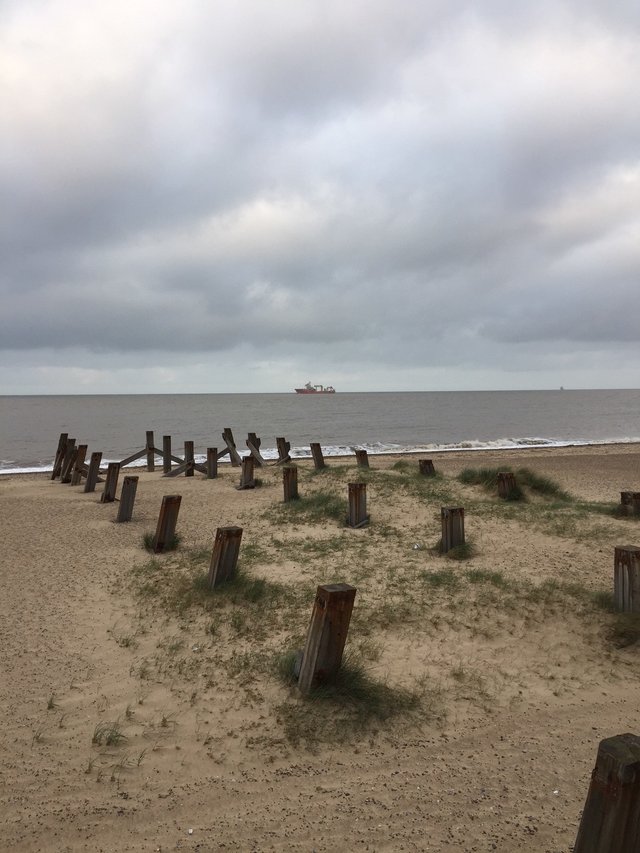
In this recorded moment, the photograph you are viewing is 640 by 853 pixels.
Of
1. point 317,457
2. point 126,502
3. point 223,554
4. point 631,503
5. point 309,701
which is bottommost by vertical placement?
point 309,701

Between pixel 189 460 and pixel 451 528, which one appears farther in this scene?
pixel 189 460

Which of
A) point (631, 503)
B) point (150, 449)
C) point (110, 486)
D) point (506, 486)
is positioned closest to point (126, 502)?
point (110, 486)

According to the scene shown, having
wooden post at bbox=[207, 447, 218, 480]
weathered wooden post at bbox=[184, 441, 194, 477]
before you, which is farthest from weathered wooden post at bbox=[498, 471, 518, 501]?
weathered wooden post at bbox=[184, 441, 194, 477]

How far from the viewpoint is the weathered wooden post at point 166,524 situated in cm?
879

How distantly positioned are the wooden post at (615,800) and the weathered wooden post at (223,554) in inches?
189

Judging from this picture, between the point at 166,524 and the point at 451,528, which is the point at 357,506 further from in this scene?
the point at 166,524

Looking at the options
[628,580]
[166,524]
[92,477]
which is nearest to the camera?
[628,580]

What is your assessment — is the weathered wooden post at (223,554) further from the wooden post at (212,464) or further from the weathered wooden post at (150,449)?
the weathered wooden post at (150,449)

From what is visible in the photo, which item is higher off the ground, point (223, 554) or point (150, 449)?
point (150, 449)

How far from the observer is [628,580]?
18.4ft

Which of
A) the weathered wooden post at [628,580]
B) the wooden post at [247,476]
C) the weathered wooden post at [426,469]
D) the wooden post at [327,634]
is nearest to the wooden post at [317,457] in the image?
the wooden post at [247,476]

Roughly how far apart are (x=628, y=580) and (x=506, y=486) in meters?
5.67

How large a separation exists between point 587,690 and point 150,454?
18.2 m

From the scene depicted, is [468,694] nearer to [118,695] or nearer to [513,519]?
[118,695]
